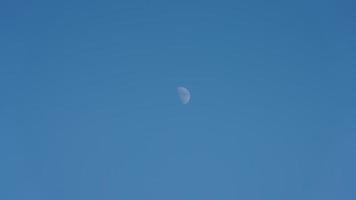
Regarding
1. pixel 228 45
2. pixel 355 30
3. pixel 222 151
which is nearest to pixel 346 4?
pixel 355 30

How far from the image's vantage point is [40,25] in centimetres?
123

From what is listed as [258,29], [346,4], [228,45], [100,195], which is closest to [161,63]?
[228,45]

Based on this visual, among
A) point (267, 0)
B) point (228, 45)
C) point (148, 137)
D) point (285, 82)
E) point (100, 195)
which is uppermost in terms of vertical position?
point (267, 0)

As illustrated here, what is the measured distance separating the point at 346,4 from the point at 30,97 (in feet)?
3.47

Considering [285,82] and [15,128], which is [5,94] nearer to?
[15,128]

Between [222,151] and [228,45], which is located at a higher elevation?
[228,45]

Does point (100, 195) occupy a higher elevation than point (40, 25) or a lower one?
lower

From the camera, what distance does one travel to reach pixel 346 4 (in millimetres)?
1258

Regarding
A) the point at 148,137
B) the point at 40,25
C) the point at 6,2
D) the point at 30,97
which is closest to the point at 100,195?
the point at 148,137

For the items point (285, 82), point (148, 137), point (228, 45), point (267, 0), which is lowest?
point (148, 137)

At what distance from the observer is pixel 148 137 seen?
1271mm

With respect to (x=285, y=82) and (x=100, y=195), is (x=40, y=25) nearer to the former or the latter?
(x=100, y=195)

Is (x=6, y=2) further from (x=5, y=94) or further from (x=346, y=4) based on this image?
(x=346, y=4)

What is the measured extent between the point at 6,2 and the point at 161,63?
20.4 inches
